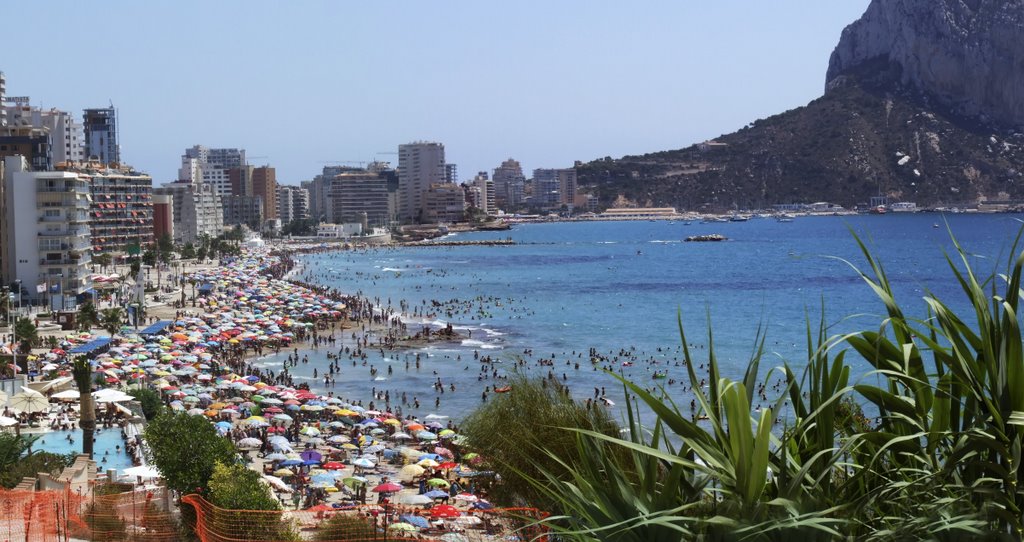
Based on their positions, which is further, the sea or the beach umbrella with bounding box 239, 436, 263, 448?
the sea

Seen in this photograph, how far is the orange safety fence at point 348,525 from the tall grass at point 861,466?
3976 mm

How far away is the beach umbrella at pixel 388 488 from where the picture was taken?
21.9 m

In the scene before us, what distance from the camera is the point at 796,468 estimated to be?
5.91 m

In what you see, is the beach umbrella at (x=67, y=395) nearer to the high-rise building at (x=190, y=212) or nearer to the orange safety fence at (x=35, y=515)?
the orange safety fence at (x=35, y=515)

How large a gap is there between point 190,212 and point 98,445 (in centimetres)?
10718

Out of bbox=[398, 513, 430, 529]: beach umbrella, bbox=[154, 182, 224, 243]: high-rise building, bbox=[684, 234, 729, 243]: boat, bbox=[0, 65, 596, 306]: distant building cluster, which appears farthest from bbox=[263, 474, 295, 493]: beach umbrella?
bbox=[684, 234, 729, 243]: boat

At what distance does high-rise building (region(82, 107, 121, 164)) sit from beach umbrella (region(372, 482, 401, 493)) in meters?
134

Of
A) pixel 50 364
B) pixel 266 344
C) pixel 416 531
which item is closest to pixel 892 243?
pixel 266 344

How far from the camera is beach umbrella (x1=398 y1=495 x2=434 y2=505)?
20.8m

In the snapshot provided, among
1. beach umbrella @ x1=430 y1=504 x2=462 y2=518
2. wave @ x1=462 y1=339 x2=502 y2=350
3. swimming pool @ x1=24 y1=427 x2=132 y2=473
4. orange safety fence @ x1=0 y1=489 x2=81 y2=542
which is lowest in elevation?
wave @ x1=462 y1=339 x2=502 y2=350

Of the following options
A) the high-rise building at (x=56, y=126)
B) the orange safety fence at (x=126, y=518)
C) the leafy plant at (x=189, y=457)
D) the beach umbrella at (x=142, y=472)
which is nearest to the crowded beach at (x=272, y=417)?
the beach umbrella at (x=142, y=472)

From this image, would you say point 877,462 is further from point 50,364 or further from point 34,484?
point 50,364

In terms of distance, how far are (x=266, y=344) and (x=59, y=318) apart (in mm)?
8887

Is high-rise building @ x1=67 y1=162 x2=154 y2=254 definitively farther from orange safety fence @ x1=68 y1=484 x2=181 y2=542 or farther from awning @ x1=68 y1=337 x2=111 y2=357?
orange safety fence @ x1=68 y1=484 x2=181 y2=542
